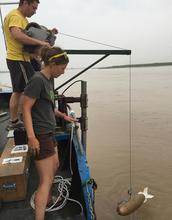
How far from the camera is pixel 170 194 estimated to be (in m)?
4.20

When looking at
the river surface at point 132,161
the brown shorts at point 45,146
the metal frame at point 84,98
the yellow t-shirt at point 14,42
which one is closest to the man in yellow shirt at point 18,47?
the yellow t-shirt at point 14,42

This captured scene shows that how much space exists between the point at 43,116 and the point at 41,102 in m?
0.11

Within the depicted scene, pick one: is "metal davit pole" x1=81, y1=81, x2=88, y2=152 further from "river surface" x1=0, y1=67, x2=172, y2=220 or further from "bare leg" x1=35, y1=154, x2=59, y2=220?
"bare leg" x1=35, y1=154, x2=59, y2=220

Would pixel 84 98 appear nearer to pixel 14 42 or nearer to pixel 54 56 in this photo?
pixel 14 42

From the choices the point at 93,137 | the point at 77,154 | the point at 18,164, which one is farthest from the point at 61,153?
the point at 93,137

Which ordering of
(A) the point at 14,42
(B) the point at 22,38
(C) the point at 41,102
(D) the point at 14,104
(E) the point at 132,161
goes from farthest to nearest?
(E) the point at 132,161 → (D) the point at 14,104 → (A) the point at 14,42 → (B) the point at 22,38 → (C) the point at 41,102

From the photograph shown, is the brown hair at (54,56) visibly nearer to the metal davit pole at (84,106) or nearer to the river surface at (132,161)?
the metal davit pole at (84,106)

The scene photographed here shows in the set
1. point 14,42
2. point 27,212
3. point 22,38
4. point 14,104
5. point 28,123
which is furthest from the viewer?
point 14,104

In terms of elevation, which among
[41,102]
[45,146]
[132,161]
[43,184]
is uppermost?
[41,102]

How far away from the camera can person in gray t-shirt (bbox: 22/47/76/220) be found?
2.13 meters

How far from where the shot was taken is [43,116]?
224 cm

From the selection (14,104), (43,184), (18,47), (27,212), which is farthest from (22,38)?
(27,212)

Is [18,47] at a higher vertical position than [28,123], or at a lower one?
higher

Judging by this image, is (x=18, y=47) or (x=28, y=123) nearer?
(x=28, y=123)
